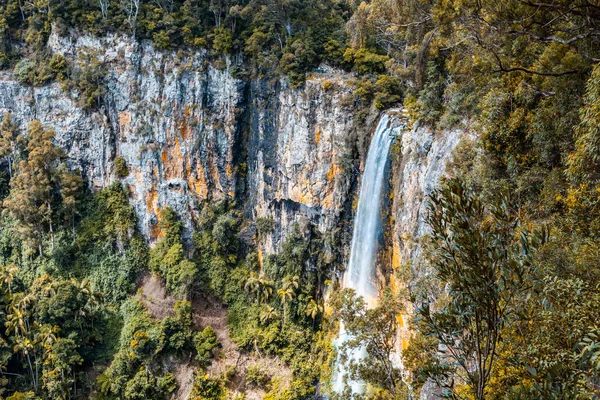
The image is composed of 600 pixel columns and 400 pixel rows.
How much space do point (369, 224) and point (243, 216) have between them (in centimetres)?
1057

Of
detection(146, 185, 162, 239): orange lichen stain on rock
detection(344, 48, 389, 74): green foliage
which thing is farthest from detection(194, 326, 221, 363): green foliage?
detection(344, 48, 389, 74): green foliage

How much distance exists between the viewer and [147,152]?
1027 inches

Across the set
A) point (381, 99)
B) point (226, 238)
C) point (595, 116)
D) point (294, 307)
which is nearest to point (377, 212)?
point (381, 99)

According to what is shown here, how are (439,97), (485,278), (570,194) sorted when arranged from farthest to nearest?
(439,97) → (570,194) → (485,278)

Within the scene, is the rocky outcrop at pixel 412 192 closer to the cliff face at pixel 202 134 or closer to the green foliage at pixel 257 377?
the cliff face at pixel 202 134

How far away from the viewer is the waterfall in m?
17.1

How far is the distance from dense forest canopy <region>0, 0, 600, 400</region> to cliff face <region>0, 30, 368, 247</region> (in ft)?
2.79

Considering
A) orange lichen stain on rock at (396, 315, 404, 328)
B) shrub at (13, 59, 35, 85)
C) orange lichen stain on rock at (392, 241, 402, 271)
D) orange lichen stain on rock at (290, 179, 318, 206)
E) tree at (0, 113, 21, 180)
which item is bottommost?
orange lichen stain on rock at (396, 315, 404, 328)

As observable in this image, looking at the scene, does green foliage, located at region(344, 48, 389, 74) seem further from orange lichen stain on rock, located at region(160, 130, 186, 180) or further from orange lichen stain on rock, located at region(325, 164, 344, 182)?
orange lichen stain on rock, located at region(160, 130, 186, 180)

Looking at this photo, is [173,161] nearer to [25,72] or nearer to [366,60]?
[25,72]

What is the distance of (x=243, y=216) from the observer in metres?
26.1

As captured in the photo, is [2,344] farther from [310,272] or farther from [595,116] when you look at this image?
[595,116]

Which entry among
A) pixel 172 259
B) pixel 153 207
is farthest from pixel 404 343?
pixel 153 207

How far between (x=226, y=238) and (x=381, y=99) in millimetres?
13044
